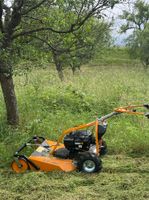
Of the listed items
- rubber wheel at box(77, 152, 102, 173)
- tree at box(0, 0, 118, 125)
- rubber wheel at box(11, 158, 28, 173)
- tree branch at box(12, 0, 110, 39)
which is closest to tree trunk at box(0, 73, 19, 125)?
tree at box(0, 0, 118, 125)

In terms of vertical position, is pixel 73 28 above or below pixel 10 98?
above

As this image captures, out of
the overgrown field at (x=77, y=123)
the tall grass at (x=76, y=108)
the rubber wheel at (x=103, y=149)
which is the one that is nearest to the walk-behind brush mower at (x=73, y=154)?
the overgrown field at (x=77, y=123)

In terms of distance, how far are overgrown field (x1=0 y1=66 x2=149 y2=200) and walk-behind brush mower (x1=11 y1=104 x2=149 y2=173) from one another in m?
0.17

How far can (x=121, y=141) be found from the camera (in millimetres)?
7578

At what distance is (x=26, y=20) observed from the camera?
775cm

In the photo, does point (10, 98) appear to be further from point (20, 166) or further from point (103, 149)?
point (103, 149)

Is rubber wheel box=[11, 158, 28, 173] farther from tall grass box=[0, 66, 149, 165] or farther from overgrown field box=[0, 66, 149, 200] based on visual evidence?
tall grass box=[0, 66, 149, 165]

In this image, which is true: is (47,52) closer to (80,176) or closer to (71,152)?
(71,152)

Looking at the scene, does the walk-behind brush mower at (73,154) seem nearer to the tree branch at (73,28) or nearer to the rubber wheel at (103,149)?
the rubber wheel at (103,149)

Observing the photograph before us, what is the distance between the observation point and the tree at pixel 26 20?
6879 mm

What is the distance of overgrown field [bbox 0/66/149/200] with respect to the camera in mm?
5344

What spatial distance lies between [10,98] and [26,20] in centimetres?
163

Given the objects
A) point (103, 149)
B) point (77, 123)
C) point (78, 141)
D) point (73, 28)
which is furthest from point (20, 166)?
point (73, 28)

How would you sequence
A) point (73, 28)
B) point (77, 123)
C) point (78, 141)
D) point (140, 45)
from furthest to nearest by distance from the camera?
1. point (140, 45)
2. point (77, 123)
3. point (73, 28)
4. point (78, 141)
